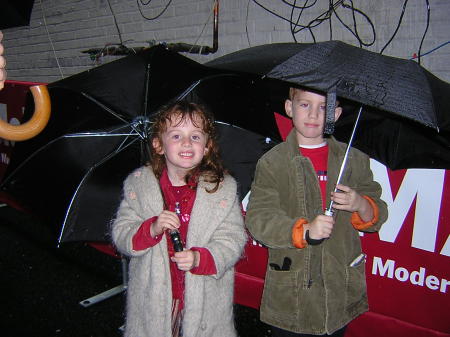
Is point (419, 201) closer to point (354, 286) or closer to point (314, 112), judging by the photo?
point (354, 286)

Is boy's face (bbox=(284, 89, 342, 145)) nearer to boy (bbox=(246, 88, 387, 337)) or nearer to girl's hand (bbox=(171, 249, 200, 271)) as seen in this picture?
boy (bbox=(246, 88, 387, 337))

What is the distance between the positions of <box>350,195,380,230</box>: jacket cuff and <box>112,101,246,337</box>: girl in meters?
0.55

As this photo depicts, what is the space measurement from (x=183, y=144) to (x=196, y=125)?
0.12 metres

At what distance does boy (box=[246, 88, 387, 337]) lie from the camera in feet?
6.26

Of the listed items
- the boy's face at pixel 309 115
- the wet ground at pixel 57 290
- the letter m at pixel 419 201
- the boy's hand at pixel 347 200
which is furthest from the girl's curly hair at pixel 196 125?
the wet ground at pixel 57 290

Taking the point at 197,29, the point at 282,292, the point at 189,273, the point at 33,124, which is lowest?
the point at 282,292

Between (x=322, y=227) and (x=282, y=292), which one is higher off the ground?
(x=322, y=227)

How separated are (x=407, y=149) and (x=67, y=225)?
5.75ft

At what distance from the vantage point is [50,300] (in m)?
3.46

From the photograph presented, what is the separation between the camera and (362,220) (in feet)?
6.57

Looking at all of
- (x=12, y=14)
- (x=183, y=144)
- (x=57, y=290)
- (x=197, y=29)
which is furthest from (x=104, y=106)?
(x=197, y=29)

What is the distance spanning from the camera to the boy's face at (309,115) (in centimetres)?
196

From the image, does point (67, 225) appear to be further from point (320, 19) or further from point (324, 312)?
point (320, 19)

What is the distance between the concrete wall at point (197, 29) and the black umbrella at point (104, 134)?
188 centimetres
